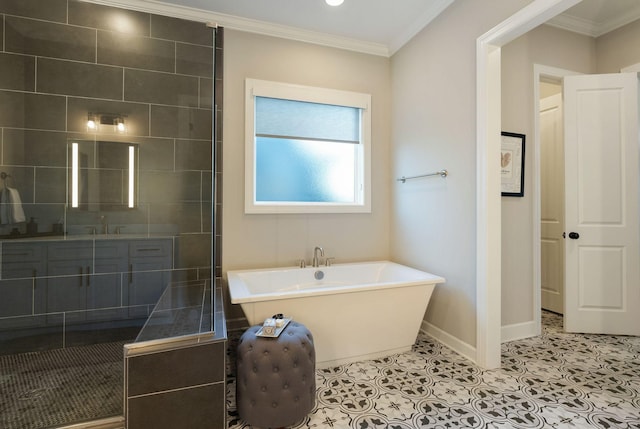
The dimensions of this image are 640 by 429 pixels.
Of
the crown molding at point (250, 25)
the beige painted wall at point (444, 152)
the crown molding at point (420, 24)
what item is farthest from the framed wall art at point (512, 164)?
the crown molding at point (250, 25)

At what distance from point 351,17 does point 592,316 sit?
3.35 meters

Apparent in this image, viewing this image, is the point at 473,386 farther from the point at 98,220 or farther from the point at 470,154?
the point at 98,220

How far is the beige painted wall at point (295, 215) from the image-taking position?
2.69 meters

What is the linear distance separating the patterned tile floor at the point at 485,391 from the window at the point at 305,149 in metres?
1.42

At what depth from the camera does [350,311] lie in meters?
2.07

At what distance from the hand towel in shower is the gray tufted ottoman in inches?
77.4

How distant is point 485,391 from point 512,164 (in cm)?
173

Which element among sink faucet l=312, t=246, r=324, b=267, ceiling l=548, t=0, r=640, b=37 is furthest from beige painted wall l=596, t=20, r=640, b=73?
sink faucet l=312, t=246, r=324, b=267

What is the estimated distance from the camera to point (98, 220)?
7.61ft

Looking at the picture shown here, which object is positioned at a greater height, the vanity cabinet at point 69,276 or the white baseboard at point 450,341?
Answer: the vanity cabinet at point 69,276

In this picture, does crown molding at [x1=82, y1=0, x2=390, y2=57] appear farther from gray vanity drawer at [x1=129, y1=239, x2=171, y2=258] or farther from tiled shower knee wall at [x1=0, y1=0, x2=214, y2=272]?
gray vanity drawer at [x1=129, y1=239, x2=171, y2=258]

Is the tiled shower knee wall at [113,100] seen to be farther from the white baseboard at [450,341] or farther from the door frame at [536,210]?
the door frame at [536,210]

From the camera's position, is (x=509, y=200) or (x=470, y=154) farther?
(x=509, y=200)

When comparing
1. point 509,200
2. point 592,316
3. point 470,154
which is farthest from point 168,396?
point 592,316
